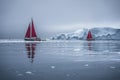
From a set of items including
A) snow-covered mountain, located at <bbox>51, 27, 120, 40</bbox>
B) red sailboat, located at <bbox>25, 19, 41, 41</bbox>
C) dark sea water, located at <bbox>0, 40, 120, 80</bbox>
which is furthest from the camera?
snow-covered mountain, located at <bbox>51, 27, 120, 40</bbox>

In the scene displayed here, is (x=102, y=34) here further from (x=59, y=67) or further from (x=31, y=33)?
(x=59, y=67)

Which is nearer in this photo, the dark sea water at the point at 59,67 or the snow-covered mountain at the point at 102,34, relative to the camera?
the dark sea water at the point at 59,67

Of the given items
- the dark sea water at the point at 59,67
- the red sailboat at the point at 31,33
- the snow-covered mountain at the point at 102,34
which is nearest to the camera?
the dark sea water at the point at 59,67

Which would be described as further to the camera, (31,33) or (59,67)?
(31,33)

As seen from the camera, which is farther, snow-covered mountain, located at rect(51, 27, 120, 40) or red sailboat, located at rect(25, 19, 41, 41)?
snow-covered mountain, located at rect(51, 27, 120, 40)

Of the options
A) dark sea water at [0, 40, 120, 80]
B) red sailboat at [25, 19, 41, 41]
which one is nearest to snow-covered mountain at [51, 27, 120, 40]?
red sailboat at [25, 19, 41, 41]

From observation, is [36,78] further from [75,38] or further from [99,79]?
[75,38]

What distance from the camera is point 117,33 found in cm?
16400

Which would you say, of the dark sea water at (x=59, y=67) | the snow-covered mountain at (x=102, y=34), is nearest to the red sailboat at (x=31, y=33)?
the dark sea water at (x=59, y=67)

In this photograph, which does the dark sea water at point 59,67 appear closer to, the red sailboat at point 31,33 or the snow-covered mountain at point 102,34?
the red sailboat at point 31,33

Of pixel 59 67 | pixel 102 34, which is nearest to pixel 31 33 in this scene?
pixel 59 67

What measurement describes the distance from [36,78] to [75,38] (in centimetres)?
18767

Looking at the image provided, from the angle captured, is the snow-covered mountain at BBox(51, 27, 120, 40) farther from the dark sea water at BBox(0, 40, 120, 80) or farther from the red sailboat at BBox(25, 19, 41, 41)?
the dark sea water at BBox(0, 40, 120, 80)

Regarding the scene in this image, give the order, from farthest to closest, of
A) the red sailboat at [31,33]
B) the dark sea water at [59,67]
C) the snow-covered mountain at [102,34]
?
the snow-covered mountain at [102,34], the red sailboat at [31,33], the dark sea water at [59,67]
